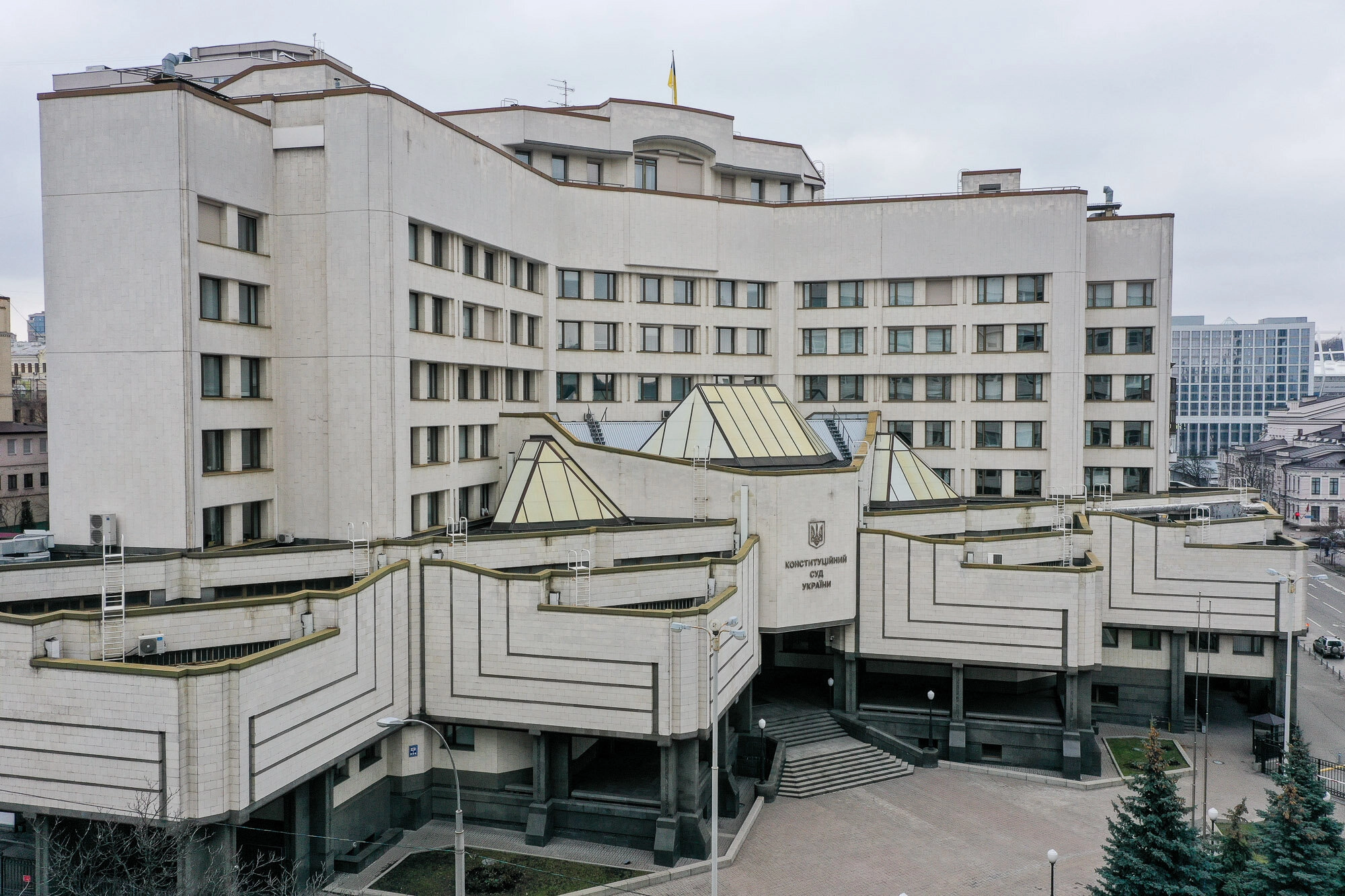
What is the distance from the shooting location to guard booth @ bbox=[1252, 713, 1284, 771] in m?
46.9

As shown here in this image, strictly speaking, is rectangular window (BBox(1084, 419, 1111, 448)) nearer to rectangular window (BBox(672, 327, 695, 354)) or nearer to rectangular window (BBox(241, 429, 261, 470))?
rectangular window (BBox(672, 327, 695, 354))

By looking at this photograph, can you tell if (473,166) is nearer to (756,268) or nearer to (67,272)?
(67,272)

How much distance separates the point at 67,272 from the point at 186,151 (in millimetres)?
6496

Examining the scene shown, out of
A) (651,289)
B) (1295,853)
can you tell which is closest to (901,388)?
(651,289)

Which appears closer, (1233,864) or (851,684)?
(1233,864)

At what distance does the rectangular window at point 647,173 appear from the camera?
2522 inches

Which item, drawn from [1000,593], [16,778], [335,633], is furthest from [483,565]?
[1000,593]

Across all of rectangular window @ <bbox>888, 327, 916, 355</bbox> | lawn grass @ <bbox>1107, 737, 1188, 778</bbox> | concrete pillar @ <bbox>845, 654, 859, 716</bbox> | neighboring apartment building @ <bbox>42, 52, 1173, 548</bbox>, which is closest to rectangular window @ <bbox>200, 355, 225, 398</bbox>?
neighboring apartment building @ <bbox>42, 52, 1173, 548</bbox>

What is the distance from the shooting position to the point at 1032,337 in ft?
201

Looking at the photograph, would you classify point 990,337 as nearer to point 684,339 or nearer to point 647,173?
point 684,339

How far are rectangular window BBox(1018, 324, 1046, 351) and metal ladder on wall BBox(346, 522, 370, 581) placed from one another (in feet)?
136

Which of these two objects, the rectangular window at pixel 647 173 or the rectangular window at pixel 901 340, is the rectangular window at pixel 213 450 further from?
the rectangular window at pixel 901 340

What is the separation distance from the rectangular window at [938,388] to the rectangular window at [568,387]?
22.3m

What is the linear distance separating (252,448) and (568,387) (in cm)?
2163
